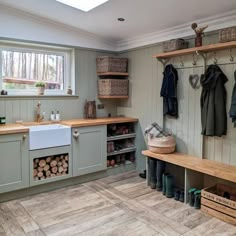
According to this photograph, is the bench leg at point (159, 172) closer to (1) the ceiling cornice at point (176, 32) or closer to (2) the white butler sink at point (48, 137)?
(2) the white butler sink at point (48, 137)

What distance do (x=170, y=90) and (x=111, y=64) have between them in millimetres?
1152

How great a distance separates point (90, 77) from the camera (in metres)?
4.30

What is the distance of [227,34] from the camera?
9.16ft

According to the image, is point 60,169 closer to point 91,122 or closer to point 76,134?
point 76,134

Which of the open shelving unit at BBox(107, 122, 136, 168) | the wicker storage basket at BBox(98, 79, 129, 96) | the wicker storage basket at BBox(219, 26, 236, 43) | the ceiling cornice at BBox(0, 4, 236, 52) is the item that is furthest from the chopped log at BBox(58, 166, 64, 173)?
the wicker storage basket at BBox(219, 26, 236, 43)

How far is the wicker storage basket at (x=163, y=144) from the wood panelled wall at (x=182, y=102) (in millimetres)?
224

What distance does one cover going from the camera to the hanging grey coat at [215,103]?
296cm

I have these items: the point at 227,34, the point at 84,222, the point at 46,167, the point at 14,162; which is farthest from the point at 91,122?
the point at 227,34

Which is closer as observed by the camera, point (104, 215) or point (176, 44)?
point (104, 215)

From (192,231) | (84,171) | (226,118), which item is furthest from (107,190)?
(226,118)

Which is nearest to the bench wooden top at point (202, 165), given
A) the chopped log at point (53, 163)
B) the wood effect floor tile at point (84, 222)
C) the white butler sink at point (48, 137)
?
the wood effect floor tile at point (84, 222)

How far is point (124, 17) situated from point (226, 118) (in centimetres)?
183

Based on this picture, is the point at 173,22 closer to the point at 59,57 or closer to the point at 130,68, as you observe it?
the point at 130,68

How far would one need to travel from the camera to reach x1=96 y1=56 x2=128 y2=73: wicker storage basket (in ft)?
13.5
